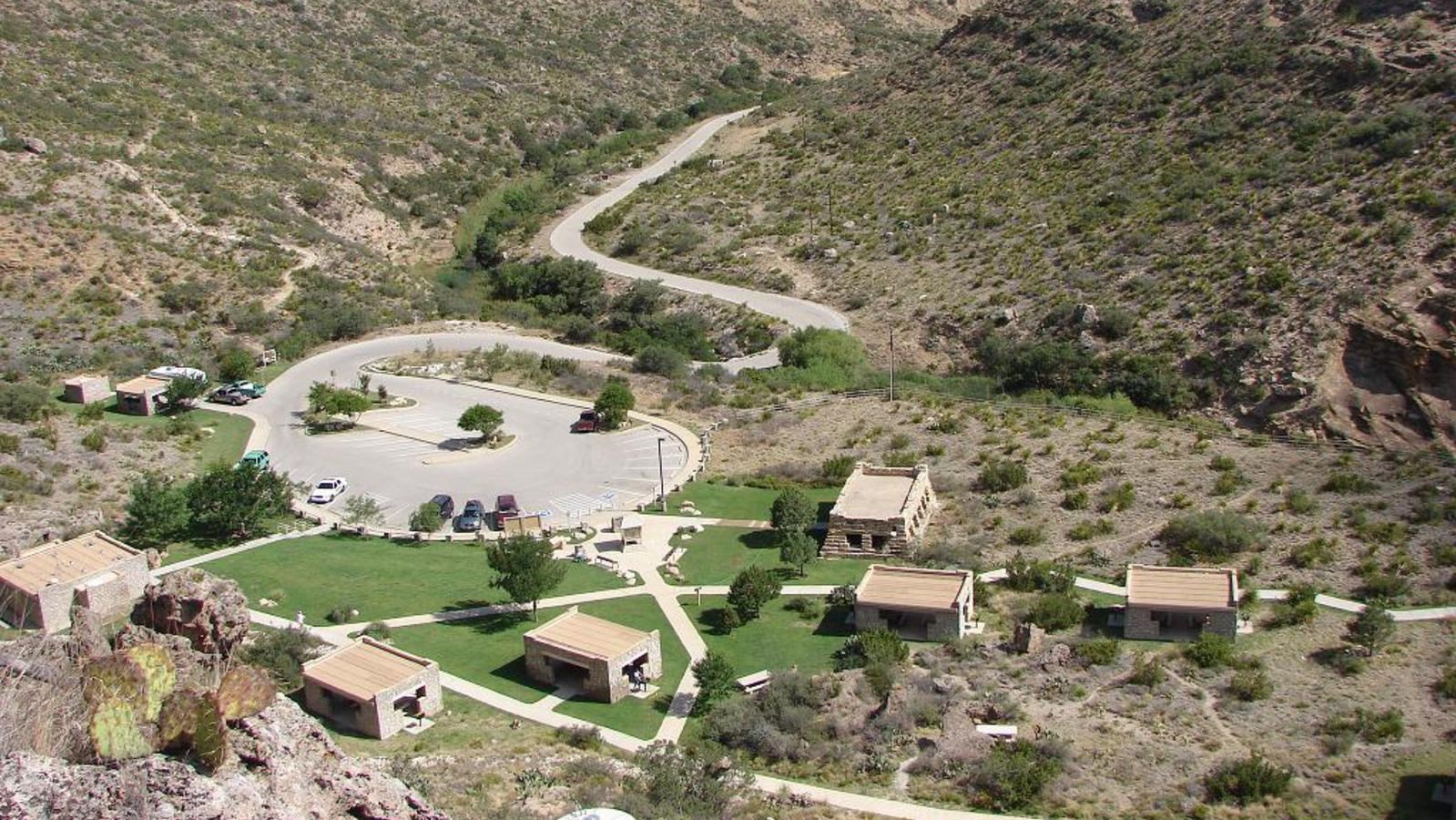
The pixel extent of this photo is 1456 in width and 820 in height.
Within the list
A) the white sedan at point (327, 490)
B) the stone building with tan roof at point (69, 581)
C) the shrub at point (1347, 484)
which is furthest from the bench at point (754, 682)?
the shrub at point (1347, 484)

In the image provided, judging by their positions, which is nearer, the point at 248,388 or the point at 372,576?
the point at 372,576

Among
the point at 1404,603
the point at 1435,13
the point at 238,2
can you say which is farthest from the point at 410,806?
the point at 238,2

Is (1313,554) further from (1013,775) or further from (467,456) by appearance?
(467,456)

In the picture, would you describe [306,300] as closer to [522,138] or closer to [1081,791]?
[522,138]

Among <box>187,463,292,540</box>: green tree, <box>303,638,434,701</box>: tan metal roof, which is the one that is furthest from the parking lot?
<box>303,638,434,701</box>: tan metal roof

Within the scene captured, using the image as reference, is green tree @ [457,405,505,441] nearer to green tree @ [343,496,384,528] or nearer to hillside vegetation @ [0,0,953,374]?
green tree @ [343,496,384,528]

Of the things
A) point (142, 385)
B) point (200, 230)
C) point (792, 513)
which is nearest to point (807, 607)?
point (792, 513)
